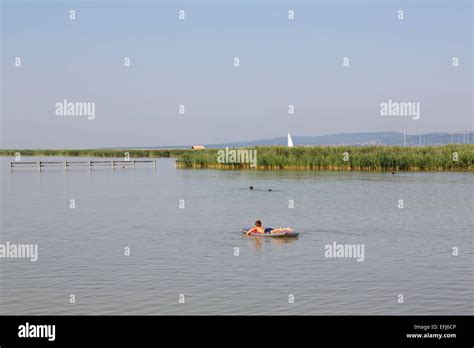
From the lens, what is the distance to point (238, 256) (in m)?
21.5

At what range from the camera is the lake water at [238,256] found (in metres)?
15.6

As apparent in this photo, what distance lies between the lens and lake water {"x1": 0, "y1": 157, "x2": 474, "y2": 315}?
1560 cm
